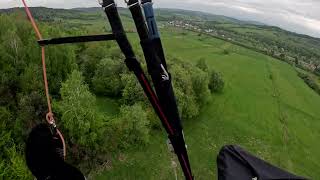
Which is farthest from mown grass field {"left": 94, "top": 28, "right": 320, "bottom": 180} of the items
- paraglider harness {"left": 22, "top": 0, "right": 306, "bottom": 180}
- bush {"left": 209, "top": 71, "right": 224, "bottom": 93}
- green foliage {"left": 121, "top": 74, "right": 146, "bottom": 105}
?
paraglider harness {"left": 22, "top": 0, "right": 306, "bottom": 180}

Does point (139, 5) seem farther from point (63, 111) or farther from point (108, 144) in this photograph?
point (108, 144)

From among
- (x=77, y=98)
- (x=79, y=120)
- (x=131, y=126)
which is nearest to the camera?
(x=79, y=120)

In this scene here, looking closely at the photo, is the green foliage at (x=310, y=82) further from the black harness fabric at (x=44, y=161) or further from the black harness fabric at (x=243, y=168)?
the black harness fabric at (x=44, y=161)

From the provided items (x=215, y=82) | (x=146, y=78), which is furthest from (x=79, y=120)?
(x=215, y=82)

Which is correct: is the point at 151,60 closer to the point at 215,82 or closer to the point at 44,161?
the point at 44,161

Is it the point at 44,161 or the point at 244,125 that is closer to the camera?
the point at 44,161

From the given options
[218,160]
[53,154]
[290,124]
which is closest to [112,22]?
[53,154]

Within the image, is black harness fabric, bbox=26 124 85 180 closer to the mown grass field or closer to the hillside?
the hillside
